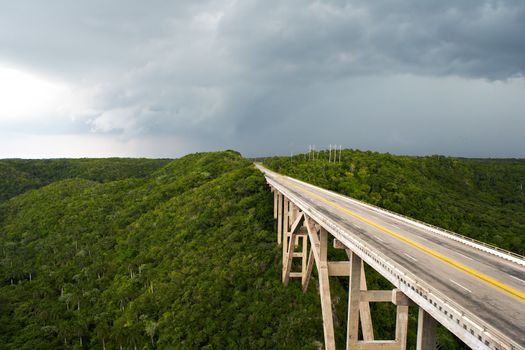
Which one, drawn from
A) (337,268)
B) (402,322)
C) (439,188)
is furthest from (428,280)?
(439,188)

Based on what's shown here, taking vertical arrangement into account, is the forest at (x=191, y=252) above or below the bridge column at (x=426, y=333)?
below

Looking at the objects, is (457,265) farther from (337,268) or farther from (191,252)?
(191,252)

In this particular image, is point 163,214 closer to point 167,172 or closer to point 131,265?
point 131,265

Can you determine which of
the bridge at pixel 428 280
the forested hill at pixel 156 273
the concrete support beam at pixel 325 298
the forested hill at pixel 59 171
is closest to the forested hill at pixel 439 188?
the forested hill at pixel 156 273

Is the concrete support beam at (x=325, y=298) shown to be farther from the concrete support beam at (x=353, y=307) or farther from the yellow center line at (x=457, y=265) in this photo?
the concrete support beam at (x=353, y=307)

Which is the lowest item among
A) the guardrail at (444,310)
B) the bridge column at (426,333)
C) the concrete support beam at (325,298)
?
the concrete support beam at (325,298)
